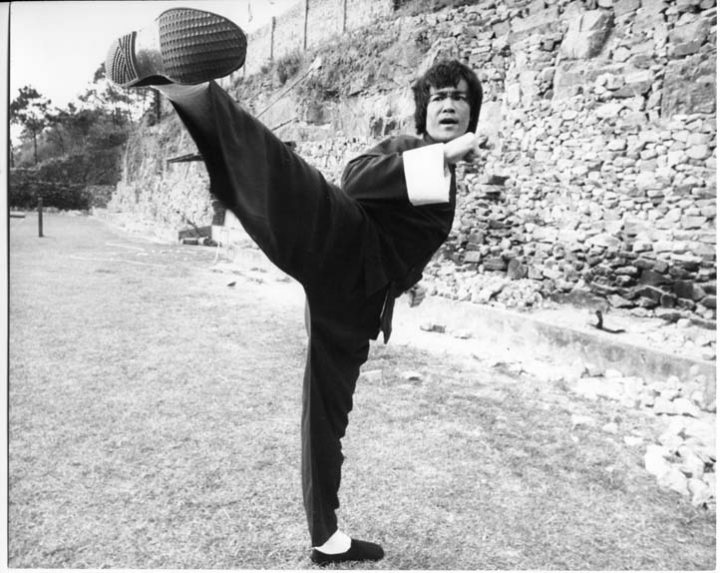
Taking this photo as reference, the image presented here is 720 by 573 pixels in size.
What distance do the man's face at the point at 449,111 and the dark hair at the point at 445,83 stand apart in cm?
1

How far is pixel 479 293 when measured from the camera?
4.58 meters

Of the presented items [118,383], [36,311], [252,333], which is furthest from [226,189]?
[36,311]

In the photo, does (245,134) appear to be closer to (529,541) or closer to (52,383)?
(529,541)

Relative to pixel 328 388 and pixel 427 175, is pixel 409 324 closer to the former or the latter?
pixel 328 388

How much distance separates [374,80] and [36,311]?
13.7 feet

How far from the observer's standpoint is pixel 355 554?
1.50m

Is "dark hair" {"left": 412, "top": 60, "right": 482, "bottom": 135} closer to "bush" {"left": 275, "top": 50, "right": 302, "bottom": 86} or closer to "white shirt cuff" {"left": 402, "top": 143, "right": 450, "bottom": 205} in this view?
"white shirt cuff" {"left": 402, "top": 143, "right": 450, "bottom": 205}

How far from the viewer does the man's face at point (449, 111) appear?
1383mm

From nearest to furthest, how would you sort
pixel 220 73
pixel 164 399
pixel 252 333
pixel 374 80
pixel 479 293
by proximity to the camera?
pixel 220 73, pixel 164 399, pixel 252 333, pixel 479 293, pixel 374 80

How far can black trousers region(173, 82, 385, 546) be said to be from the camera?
917 millimetres

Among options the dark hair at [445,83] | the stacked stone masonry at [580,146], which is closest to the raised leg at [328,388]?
the dark hair at [445,83]

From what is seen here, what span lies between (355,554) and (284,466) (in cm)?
54

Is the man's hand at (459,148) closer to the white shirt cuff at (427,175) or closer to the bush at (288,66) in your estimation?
the white shirt cuff at (427,175)

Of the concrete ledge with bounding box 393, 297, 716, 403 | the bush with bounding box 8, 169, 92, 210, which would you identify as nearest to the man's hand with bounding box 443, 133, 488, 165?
the concrete ledge with bounding box 393, 297, 716, 403
